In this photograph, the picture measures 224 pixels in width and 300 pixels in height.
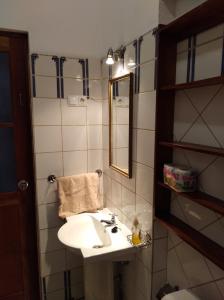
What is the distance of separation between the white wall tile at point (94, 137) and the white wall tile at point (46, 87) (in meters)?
0.41

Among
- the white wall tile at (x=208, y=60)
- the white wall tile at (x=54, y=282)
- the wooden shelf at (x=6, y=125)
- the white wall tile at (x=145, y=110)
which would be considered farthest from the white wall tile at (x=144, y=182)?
the white wall tile at (x=54, y=282)

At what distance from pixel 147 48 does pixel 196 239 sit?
41.5 inches

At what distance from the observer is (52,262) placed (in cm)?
205

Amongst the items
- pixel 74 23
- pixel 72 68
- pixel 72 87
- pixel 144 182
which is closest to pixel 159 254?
pixel 144 182

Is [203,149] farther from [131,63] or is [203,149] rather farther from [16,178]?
[16,178]

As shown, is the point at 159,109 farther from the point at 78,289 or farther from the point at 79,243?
the point at 78,289

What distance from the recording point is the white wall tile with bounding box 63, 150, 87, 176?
1.98m

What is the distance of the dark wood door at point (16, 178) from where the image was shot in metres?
1.80

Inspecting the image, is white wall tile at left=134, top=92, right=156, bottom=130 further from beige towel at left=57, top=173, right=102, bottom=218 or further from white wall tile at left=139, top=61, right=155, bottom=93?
beige towel at left=57, top=173, right=102, bottom=218

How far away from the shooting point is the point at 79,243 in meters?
1.79

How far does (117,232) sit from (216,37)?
1310 millimetres

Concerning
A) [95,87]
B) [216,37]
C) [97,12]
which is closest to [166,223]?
[216,37]

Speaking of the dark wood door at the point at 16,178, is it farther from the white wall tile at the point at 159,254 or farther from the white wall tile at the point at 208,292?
the white wall tile at the point at 208,292

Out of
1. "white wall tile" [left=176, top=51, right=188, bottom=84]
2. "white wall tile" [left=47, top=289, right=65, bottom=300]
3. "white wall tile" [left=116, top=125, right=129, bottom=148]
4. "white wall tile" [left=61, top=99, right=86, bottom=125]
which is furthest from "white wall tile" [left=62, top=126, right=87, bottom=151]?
"white wall tile" [left=47, top=289, right=65, bottom=300]
